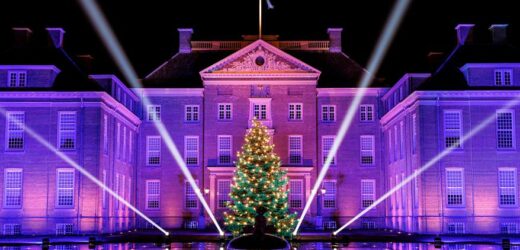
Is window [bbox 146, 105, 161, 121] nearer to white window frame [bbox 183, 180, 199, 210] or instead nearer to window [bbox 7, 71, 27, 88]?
white window frame [bbox 183, 180, 199, 210]

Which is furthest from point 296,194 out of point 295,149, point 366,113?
point 366,113

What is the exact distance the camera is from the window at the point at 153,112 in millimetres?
60188

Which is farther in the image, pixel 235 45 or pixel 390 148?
pixel 235 45

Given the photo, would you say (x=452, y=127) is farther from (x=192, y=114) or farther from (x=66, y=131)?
(x=66, y=131)

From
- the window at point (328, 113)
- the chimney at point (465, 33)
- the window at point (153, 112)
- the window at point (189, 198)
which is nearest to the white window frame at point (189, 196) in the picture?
the window at point (189, 198)

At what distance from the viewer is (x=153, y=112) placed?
60.2 m

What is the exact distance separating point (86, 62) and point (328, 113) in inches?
760

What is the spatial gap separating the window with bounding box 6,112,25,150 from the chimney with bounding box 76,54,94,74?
8740mm

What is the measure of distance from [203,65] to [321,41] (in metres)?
10.5

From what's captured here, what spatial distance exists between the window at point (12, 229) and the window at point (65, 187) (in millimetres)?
2736

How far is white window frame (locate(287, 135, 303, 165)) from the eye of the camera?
5822 cm

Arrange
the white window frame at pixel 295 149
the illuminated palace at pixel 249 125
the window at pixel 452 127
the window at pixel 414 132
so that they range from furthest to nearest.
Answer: the white window frame at pixel 295 149 → the window at pixel 414 132 → the window at pixel 452 127 → the illuminated palace at pixel 249 125

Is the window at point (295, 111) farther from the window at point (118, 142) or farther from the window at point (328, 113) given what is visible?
the window at point (118, 142)

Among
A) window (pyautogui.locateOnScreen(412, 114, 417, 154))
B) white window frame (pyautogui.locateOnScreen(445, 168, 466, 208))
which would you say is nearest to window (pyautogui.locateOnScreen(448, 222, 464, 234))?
white window frame (pyautogui.locateOnScreen(445, 168, 466, 208))
